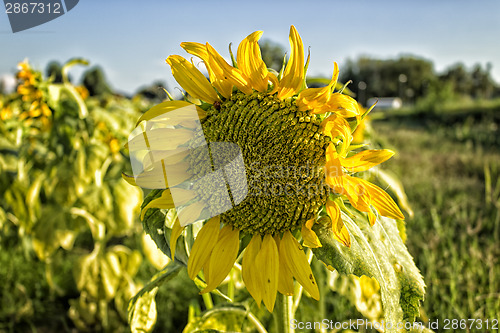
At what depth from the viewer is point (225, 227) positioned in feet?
3.58

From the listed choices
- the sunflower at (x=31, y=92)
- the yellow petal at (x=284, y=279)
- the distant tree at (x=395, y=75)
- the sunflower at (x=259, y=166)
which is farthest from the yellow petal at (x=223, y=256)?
the distant tree at (x=395, y=75)

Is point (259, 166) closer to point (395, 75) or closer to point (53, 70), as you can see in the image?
point (53, 70)

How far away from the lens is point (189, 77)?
3.48 ft

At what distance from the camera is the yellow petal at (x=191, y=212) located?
108cm

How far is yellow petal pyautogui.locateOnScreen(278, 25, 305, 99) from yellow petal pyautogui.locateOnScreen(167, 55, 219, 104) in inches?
7.7

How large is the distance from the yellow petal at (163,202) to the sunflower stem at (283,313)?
1.22 ft

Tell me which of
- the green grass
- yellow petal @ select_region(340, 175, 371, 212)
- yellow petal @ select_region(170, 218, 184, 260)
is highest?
yellow petal @ select_region(340, 175, 371, 212)

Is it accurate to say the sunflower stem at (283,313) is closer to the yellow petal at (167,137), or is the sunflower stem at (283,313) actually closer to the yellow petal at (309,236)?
the yellow petal at (309,236)

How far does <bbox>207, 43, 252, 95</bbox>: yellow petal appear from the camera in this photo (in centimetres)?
101

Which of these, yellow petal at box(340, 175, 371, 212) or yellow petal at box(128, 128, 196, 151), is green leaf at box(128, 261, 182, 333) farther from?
yellow petal at box(340, 175, 371, 212)

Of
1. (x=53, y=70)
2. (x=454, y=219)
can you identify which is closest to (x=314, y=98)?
(x=454, y=219)

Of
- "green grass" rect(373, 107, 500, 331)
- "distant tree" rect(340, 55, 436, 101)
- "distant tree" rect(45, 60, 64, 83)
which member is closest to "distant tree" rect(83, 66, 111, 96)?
"distant tree" rect(340, 55, 436, 101)

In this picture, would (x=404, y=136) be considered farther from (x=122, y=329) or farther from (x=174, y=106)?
(x=174, y=106)

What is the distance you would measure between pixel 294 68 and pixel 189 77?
0.26m
